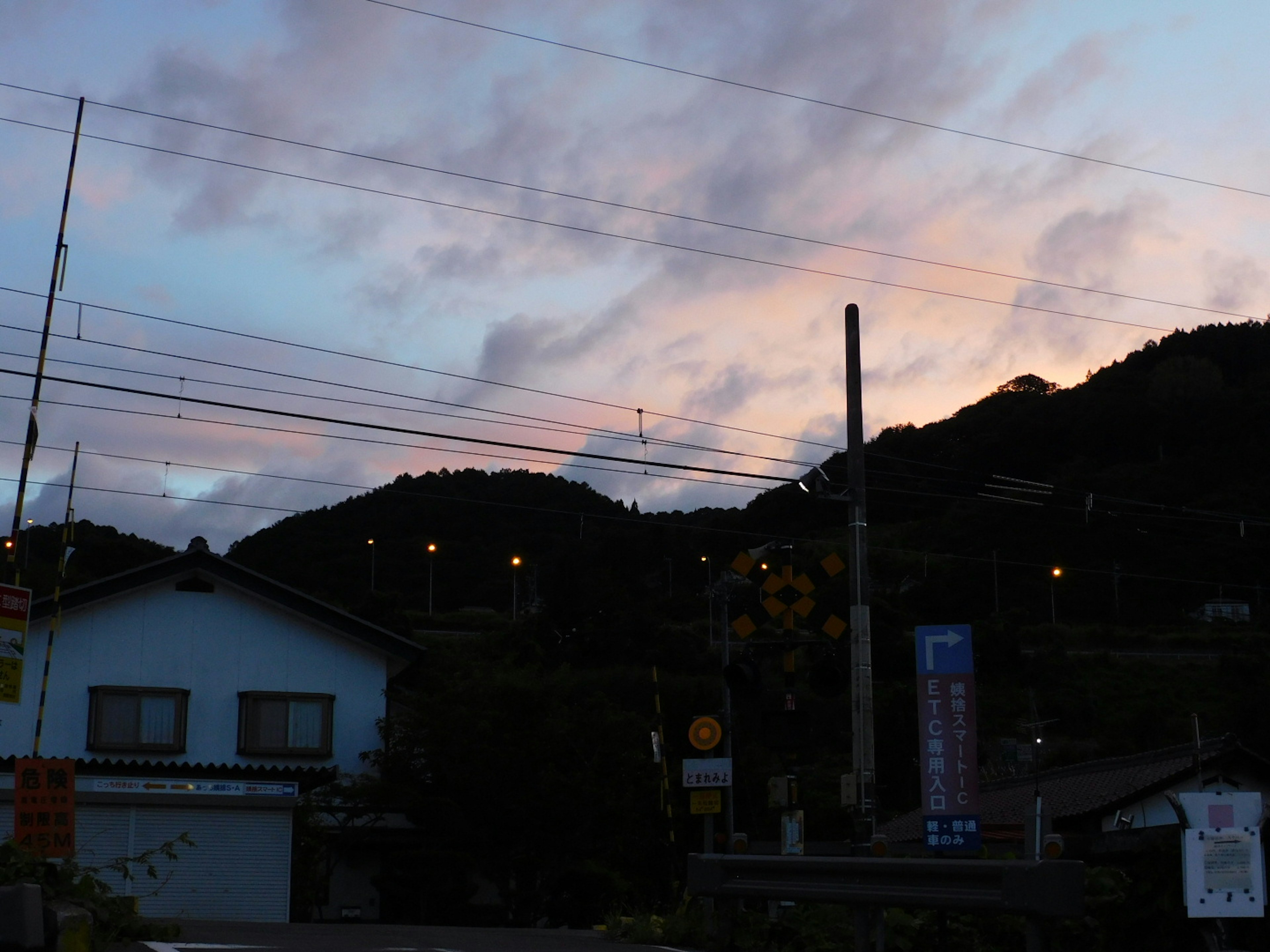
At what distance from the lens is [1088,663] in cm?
7688

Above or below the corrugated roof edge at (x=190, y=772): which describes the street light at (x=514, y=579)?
above

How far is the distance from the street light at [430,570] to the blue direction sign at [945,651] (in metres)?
71.7

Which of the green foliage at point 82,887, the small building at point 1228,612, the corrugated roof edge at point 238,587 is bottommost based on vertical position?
the green foliage at point 82,887

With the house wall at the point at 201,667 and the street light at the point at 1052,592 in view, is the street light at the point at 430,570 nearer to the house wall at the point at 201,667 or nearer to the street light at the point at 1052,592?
the street light at the point at 1052,592

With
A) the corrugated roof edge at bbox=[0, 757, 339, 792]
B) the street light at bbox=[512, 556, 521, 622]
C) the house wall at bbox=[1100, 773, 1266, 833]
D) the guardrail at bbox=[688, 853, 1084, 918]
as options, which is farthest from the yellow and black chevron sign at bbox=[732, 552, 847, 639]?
the street light at bbox=[512, 556, 521, 622]

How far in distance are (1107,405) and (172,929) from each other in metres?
109

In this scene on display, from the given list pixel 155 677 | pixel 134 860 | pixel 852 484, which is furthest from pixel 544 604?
pixel 134 860

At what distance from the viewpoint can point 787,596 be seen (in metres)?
14.8

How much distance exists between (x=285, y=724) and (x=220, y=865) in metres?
6.74

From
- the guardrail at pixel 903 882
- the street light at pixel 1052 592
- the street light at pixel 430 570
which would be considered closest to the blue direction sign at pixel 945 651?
the guardrail at pixel 903 882

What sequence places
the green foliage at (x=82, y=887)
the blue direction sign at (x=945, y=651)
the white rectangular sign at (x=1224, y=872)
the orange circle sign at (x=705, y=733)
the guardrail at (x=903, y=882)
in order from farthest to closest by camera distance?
the orange circle sign at (x=705, y=733)
the blue direction sign at (x=945, y=651)
the green foliage at (x=82, y=887)
the white rectangular sign at (x=1224, y=872)
the guardrail at (x=903, y=882)


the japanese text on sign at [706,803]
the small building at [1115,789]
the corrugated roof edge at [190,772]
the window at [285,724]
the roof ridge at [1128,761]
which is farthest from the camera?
the roof ridge at [1128,761]

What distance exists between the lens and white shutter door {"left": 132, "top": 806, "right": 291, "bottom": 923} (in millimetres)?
21266

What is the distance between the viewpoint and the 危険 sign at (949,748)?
13.6m
